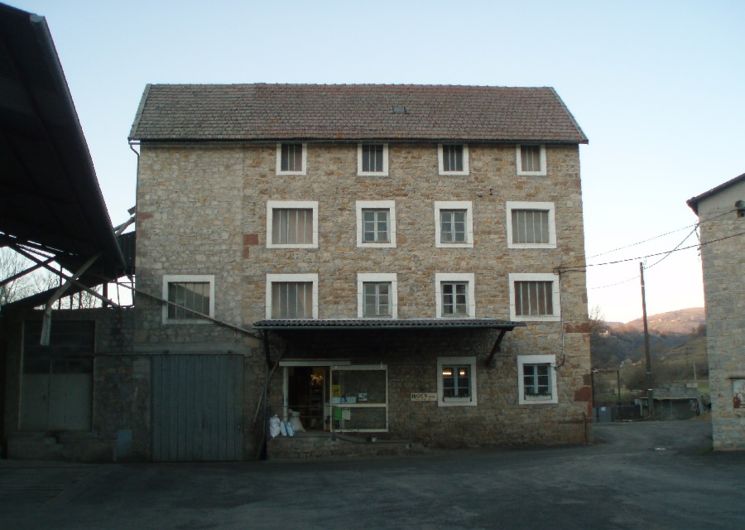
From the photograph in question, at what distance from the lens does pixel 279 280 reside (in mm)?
23531

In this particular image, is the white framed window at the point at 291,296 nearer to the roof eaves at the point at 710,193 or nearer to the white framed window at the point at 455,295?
the white framed window at the point at 455,295

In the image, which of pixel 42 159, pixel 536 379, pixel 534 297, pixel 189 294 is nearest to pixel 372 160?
pixel 534 297

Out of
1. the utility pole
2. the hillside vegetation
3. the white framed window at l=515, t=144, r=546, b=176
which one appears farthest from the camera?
the hillside vegetation

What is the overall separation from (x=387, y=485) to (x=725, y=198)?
12163 mm

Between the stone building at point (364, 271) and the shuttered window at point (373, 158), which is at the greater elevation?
the shuttered window at point (373, 158)

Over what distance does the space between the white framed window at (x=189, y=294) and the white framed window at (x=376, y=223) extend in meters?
4.65

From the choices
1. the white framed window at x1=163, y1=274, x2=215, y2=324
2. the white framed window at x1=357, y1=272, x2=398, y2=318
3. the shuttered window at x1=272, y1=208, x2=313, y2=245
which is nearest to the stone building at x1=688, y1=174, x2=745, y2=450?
the white framed window at x1=357, y1=272, x2=398, y2=318

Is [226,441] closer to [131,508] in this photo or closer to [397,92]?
[131,508]

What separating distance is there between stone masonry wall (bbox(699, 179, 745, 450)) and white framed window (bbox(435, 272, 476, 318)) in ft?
21.4

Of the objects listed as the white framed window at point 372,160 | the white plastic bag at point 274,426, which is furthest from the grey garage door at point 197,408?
the white framed window at point 372,160

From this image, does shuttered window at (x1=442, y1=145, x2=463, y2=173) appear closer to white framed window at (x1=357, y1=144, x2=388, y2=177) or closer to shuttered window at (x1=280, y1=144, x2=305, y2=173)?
white framed window at (x1=357, y1=144, x2=388, y2=177)

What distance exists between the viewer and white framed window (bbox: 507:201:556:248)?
80.0 feet

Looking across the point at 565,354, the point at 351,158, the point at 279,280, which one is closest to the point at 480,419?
the point at 565,354

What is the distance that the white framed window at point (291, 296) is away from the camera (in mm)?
23516
